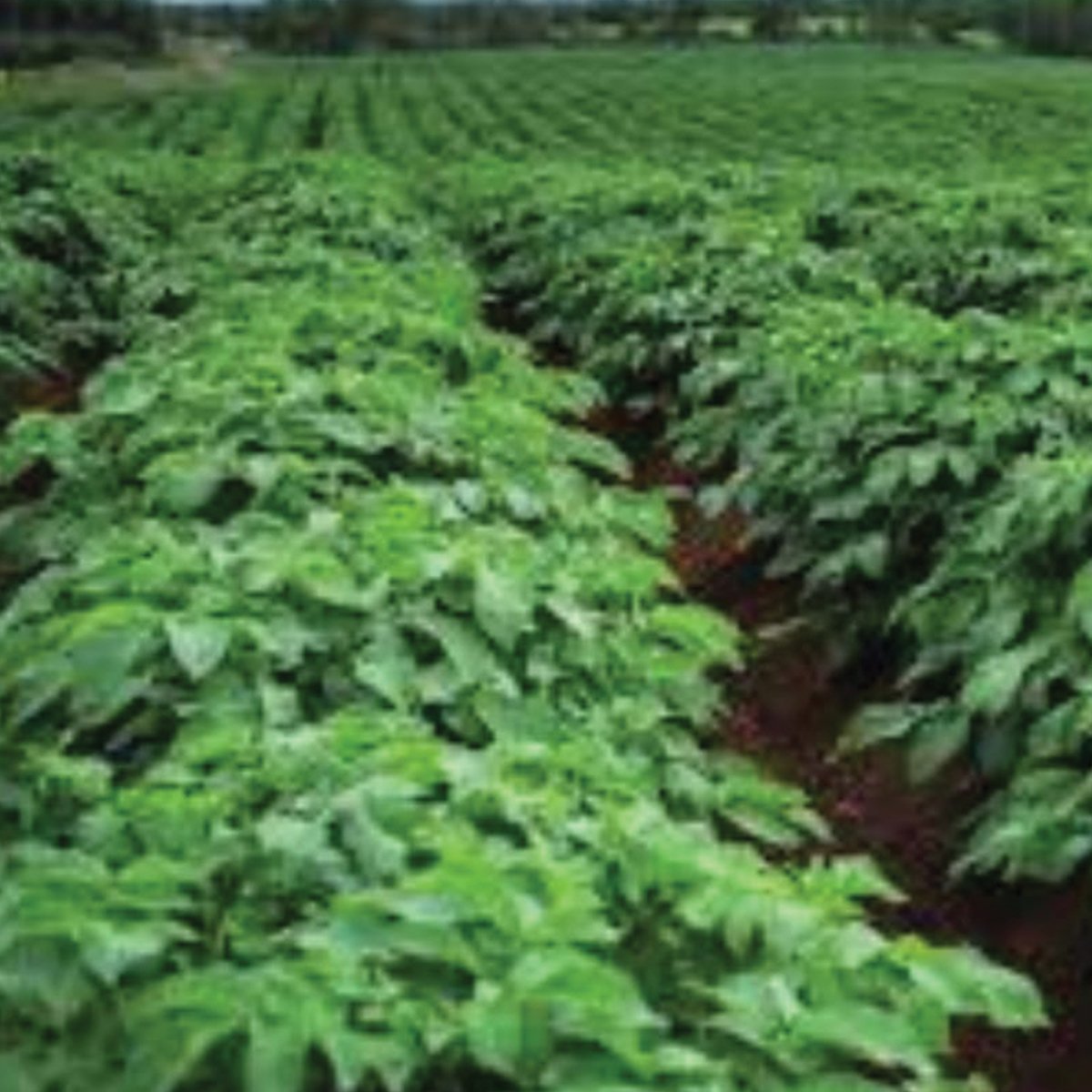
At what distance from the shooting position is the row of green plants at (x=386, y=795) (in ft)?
10.6

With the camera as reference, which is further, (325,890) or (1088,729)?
(1088,729)

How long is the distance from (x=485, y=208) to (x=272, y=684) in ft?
48.7

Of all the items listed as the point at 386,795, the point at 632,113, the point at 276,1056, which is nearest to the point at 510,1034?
the point at 276,1056

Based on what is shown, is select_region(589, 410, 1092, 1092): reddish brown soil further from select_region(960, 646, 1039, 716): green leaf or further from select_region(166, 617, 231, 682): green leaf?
select_region(166, 617, 231, 682): green leaf

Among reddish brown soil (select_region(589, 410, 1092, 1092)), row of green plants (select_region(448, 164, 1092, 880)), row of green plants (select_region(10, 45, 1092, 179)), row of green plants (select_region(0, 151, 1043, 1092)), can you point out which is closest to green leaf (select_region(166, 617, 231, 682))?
row of green plants (select_region(0, 151, 1043, 1092))

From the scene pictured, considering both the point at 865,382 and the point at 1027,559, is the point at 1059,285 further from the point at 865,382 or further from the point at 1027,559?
the point at 1027,559

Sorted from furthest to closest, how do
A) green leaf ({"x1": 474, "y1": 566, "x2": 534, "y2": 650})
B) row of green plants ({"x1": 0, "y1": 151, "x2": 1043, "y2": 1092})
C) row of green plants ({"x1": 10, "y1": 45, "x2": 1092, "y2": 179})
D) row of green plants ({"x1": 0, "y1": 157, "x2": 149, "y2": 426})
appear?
1. row of green plants ({"x1": 10, "y1": 45, "x2": 1092, "y2": 179})
2. row of green plants ({"x1": 0, "y1": 157, "x2": 149, "y2": 426})
3. green leaf ({"x1": 474, "y1": 566, "x2": 534, "y2": 650})
4. row of green plants ({"x1": 0, "y1": 151, "x2": 1043, "y2": 1092})

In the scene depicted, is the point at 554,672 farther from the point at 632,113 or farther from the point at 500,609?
the point at 632,113

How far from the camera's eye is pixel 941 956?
3566 mm

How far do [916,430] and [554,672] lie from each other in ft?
10.4

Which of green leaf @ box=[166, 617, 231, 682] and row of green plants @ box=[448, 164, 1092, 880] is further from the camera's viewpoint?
row of green plants @ box=[448, 164, 1092, 880]

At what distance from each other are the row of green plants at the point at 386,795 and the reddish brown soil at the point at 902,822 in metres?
0.22

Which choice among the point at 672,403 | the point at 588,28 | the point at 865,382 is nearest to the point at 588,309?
the point at 672,403

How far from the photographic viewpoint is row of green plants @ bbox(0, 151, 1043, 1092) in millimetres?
3227
